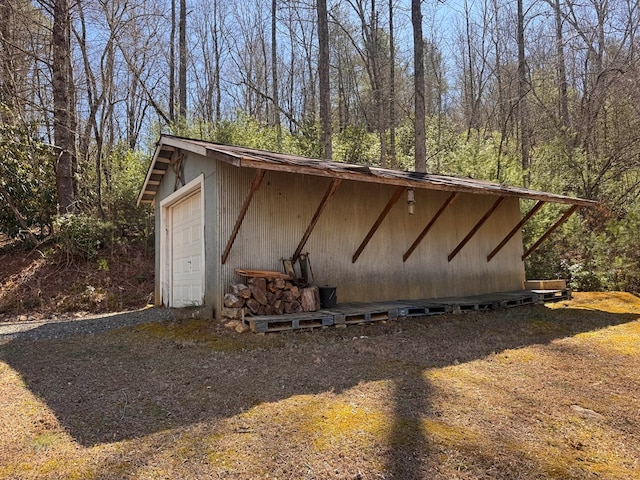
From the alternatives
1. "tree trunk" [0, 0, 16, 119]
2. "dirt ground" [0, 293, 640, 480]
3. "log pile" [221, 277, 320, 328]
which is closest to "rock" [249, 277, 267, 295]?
"log pile" [221, 277, 320, 328]

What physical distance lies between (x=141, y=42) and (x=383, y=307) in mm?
11948

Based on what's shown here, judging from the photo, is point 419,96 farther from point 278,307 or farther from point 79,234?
point 79,234

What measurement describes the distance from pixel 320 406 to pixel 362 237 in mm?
4347

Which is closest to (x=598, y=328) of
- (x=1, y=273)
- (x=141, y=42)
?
(x=1, y=273)

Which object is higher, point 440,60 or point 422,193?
point 440,60

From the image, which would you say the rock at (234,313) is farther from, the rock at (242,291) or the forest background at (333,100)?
the forest background at (333,100)

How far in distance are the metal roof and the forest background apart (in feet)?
10.4

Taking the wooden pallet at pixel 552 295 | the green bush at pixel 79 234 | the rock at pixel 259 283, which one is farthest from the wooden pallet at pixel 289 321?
the green bush at pixel 79 234

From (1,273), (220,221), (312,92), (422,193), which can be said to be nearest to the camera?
(220,221)

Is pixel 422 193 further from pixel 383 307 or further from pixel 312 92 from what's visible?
pixel 312 92

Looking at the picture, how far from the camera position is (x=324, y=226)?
269 inches

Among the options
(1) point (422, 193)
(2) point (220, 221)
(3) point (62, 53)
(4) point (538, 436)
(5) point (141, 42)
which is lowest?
(4) point (538, 436)

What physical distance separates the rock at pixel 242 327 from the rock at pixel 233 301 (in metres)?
0.25

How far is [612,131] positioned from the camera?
13883 mm
